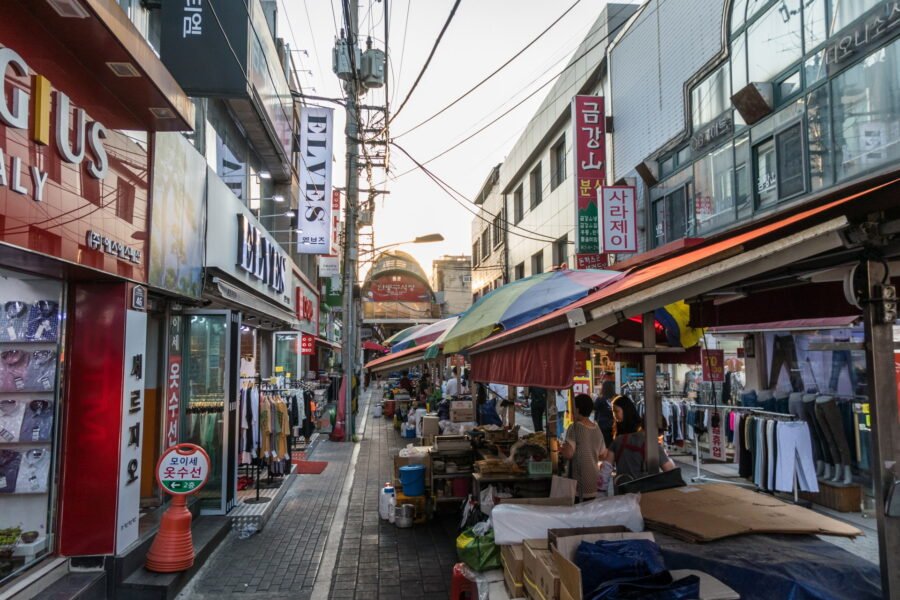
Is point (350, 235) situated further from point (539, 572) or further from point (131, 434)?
point (539, 572)

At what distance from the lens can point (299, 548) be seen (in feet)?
25.6

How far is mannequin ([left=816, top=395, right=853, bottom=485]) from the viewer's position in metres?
9.23

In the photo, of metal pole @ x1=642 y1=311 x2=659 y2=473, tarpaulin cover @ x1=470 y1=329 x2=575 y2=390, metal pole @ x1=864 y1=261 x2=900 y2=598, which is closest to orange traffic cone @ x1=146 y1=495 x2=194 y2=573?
tarpaulin cover @ x1=470 y1=329 x2=575 y2=390

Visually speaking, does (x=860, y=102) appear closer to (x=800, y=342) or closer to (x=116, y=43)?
(x=800, y=342)

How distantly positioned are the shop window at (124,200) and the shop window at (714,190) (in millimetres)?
11770

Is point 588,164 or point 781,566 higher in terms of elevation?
point 588,164

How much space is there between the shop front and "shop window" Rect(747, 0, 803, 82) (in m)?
10.8

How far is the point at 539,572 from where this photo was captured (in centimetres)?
388

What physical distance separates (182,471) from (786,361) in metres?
10.9

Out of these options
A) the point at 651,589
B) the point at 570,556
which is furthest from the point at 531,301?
the point at 651,589

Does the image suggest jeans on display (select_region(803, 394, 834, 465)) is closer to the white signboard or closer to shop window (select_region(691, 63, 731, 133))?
shop window (select_region(691, 63, 731, 133))

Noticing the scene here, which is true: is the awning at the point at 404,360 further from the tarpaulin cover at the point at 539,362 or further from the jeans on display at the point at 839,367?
the jeans on display at the point at 839,367

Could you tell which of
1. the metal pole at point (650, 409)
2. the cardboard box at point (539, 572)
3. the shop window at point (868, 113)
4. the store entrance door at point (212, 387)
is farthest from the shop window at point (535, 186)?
the cardboard box at point (539, 572)

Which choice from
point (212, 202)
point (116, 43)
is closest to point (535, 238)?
point (212, 202)
